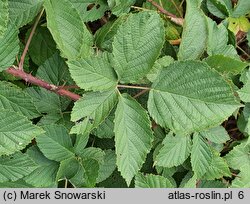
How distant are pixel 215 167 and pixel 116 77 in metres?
0.64

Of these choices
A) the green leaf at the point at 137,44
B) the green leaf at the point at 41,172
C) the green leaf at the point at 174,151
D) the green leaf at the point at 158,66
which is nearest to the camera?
the green leaf at the point at 137,44

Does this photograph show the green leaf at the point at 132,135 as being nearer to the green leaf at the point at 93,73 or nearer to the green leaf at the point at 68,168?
the green leaf at the point at 93,73

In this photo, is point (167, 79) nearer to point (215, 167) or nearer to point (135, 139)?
point (135, 139)

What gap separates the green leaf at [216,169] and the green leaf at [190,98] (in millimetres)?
415

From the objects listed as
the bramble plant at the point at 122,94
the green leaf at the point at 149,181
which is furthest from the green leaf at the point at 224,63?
the green leaf at the point at 149,181

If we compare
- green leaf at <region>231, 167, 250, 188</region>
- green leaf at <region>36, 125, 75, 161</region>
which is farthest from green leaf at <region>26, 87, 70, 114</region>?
green leaf at <region>231, 167, 250, 188</region>

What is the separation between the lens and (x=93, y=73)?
50.0 inches

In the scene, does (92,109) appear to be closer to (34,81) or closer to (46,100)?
(34,81)

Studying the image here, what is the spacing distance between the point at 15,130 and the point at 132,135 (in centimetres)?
36

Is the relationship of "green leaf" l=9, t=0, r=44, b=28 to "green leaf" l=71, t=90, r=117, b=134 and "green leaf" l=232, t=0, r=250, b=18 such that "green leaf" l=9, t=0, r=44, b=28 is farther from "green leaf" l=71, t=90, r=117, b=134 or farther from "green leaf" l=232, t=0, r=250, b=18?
"green leaf" l=232, t=0, r=250, b=18

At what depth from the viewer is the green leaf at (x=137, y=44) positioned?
4.12ft

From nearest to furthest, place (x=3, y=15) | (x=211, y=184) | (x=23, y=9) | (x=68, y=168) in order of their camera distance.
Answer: (x=3, y=15) → (x=23, y=9) → (x=68, y=168) → (x=211, y=184)

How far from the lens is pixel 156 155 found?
1622mm

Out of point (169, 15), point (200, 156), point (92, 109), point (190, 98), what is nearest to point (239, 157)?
point (200, 156)
